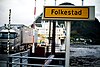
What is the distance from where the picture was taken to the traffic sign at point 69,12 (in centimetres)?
263

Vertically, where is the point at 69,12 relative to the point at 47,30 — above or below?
above

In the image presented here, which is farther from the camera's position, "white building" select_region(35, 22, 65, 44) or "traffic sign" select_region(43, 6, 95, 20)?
"white building" select_region(35, 22, 65, 44)

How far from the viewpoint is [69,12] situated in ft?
8.64

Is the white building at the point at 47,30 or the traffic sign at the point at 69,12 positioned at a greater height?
the traffic sign at the point at 69,12

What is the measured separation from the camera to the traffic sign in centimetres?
263

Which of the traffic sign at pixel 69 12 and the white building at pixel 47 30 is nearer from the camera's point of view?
the traffic sign at pixel 69 12

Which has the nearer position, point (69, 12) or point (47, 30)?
point (69, 12)

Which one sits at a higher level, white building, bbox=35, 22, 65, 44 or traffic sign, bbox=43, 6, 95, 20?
traffic sign, bbox=43, 6, 95, 20

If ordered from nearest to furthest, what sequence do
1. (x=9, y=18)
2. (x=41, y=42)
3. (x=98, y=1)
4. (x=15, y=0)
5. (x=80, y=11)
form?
(x=80, y=11), (x=98, y=1), (x=15, y=0), (x=9, y=18), (x=41, y=42)

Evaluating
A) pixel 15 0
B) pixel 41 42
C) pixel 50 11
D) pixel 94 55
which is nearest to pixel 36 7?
Answer: pixel 15 0

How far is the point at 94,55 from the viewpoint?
601 centimetres

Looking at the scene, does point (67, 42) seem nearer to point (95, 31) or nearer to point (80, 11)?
point (80, 11)

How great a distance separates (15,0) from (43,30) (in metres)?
0.96

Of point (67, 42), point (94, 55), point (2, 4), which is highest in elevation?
point (2, 4)
